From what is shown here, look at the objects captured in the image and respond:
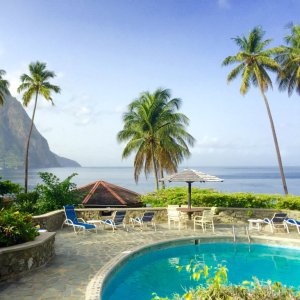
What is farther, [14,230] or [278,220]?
[278,220]

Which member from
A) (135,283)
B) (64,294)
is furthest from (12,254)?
(135,283)

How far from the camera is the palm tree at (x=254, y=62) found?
25.9 m

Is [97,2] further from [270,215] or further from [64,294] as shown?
[270,215]

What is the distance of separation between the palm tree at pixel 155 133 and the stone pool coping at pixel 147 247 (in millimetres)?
15554

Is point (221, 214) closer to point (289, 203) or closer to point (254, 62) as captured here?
point (289, 203)

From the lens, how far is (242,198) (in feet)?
54.2

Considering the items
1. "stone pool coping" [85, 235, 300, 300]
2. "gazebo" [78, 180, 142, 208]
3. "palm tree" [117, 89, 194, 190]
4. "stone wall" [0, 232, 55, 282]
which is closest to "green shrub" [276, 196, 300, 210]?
"stone pool coping" [85, 235, 300, 300]

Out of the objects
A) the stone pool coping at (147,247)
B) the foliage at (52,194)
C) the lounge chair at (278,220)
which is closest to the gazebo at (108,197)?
the foliage at (52,194)

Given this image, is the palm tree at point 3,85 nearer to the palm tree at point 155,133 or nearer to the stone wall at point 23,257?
the palm tree at point 155,133

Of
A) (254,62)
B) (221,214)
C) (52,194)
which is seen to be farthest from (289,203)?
(254,62)

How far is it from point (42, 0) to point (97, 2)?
7.49 feet

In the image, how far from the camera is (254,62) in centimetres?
2627

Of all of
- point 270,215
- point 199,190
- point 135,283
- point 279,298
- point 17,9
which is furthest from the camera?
point 199,190

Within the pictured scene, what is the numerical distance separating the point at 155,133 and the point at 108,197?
9654 mm
